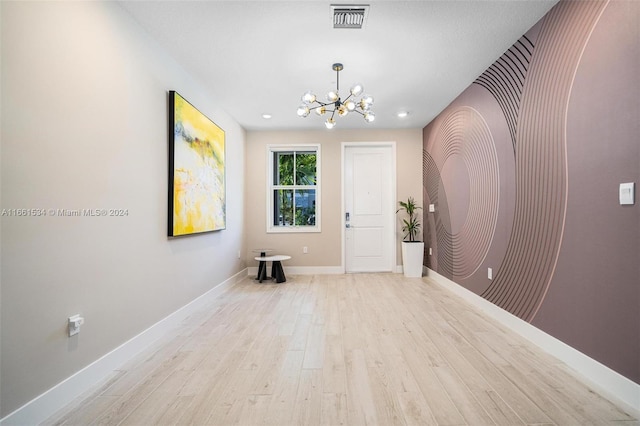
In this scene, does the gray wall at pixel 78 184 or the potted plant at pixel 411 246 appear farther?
the potted plant at pixel 411 246

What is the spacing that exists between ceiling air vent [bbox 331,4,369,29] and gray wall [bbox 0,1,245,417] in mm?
1545

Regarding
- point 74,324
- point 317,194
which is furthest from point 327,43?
point 317,194

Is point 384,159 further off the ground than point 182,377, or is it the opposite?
point 384,159

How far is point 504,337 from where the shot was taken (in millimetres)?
2584

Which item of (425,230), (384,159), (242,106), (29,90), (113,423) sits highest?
(242,106)

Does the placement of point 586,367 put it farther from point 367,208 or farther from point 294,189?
point 294,189

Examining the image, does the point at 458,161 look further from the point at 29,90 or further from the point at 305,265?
the point at 29,90

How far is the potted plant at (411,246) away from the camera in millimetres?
5070

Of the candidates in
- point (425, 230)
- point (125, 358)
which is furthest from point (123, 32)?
point (425, 230)

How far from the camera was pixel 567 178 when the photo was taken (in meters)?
2.14

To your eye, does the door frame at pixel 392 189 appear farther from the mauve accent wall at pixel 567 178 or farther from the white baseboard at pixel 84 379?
the white baseboard at pixel 84 379

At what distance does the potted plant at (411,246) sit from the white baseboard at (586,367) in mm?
1988

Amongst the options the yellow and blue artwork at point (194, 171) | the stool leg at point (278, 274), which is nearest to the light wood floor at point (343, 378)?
the yellow and blue artwork at point (194, 171)

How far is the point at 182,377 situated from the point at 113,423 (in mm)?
460
